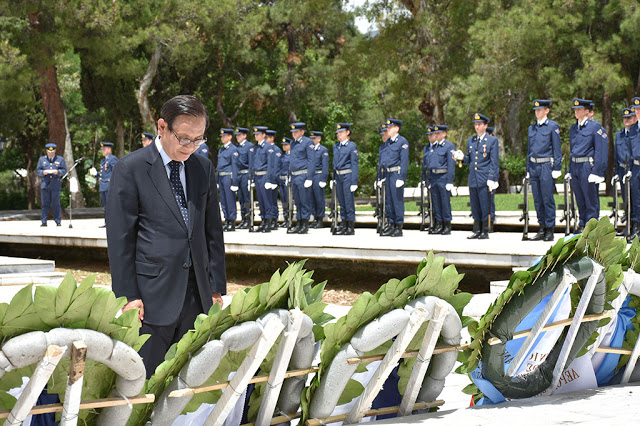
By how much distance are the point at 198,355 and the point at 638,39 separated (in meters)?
22.2

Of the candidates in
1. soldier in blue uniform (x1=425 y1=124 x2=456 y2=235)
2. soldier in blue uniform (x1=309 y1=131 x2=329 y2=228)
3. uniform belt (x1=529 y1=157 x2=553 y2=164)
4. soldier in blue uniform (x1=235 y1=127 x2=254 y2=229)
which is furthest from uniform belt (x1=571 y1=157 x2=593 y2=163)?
soldier in blue uniform (x1=235 y1=127 x2=254 y2=229)

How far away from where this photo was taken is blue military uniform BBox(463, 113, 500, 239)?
478 inches

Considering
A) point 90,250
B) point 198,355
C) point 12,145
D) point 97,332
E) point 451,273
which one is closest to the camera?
point 97,332

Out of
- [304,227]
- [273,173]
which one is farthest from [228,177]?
[304,227]

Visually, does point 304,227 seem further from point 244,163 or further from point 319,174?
point 244,163

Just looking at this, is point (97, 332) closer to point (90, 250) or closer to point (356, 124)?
point (90, 250)

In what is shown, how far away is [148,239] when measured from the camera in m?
3.37

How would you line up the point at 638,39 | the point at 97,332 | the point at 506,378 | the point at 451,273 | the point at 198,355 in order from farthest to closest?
the point at 638,39 → the point at 506,378 → the point at 451,273 → the point at 198,355 → the point at 97,332

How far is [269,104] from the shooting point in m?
37.0

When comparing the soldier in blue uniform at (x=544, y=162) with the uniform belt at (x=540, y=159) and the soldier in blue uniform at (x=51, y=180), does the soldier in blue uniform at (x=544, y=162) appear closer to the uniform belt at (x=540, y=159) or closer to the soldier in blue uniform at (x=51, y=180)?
the uniform belt at (x=540, y=159)

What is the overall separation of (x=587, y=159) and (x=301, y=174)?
18.1 feet

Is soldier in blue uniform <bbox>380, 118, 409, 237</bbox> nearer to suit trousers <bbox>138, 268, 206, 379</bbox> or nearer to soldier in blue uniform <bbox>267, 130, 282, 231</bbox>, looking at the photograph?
soldier in blue uniform <bbox>267, 130, 282, 231</bbox>

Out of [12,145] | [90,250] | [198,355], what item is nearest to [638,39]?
[90,250]

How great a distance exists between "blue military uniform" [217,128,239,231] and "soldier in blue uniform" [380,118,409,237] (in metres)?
3.62
